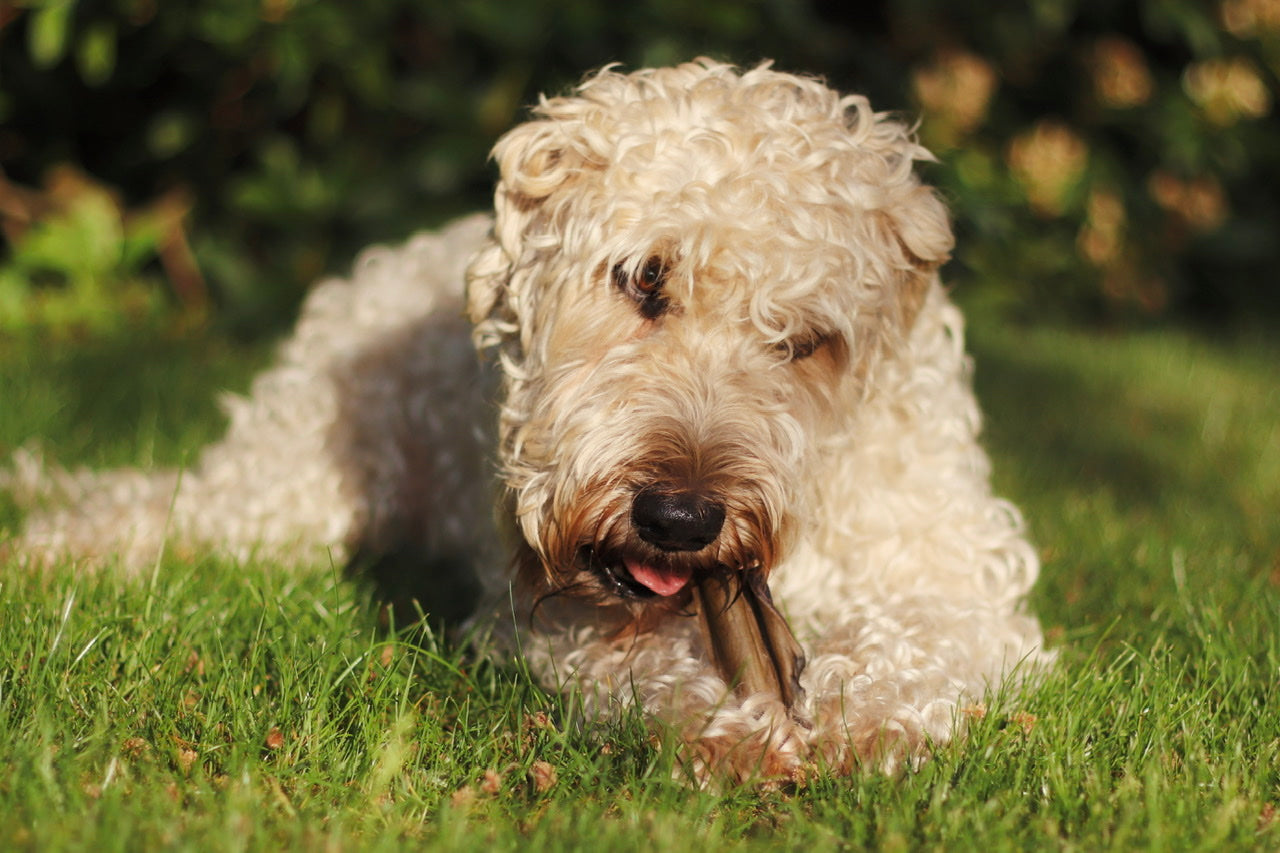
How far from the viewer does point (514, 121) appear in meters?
6.86

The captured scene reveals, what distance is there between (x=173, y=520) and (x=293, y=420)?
0.53 meters

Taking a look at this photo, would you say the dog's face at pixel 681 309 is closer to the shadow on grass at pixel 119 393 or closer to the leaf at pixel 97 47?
the shadow on grass at pixel 119 393

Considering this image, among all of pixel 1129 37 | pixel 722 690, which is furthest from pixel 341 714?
pixel 1129 37

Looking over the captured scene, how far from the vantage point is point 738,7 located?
6.31m

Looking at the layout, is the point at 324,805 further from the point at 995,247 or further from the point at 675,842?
the point at 995,247

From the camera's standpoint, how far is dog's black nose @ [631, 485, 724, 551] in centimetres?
252

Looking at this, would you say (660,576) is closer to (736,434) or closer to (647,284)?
(736,434)

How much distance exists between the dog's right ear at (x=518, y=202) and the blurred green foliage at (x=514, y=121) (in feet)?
10.5

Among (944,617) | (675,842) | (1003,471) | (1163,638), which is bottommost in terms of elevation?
(1003,471)

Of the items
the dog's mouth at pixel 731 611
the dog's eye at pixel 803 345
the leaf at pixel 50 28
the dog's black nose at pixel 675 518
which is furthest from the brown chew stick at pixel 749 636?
the leaf at pixel 50 28

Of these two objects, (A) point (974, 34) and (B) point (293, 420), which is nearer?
(B) point (293, 420)

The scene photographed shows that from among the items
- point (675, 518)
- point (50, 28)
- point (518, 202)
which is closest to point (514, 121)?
point (50, 28)

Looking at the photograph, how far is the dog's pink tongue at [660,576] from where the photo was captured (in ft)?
8.73

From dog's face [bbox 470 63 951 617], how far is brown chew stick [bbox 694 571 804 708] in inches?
3.2
